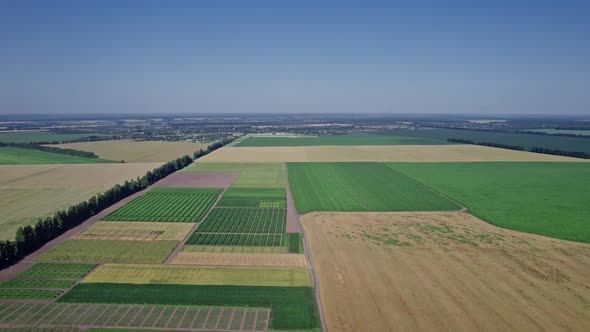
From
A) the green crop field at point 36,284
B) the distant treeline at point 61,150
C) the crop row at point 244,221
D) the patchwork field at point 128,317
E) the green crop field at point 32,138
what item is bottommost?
the patchwork field at point 128,317

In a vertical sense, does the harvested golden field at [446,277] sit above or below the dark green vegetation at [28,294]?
above

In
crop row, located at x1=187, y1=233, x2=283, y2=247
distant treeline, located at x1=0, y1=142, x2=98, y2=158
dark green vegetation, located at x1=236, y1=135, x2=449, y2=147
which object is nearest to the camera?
crop row, located at x1=187, y1=233, x2=283, y2=247

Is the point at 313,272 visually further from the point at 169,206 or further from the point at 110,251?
the point at 169,206

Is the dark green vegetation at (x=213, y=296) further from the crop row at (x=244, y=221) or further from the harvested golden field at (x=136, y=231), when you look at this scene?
the crop row at (x=244, y=221)

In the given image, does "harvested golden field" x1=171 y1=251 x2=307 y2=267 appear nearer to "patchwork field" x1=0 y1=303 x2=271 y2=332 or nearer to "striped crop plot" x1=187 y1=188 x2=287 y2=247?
"striped crop plot" x1=187 y1=188 x2=287 y2=247

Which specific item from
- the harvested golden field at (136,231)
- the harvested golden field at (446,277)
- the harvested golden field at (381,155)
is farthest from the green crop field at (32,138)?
the harvested golden field at (446,277)

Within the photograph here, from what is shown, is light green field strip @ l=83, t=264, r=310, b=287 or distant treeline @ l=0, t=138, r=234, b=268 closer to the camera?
light green field strip @ l=83, t=264, r=310, b=287

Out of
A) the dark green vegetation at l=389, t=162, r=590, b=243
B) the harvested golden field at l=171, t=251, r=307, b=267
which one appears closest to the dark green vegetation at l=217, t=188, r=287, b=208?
the harvested golden field at l=171, t=251, r=307, b=267
